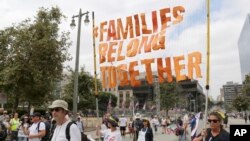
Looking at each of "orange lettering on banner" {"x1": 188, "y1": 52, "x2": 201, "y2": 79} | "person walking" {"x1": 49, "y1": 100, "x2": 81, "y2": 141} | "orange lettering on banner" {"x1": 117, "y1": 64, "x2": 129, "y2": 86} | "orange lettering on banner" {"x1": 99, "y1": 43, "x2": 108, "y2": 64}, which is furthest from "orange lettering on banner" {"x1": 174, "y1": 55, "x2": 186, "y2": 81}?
"person walking" {"x1": 49, "y1": 100, "x2": 81, "y2": 141}

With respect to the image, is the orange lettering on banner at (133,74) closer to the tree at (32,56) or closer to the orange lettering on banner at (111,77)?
the orange lettering on banner at (111,77)

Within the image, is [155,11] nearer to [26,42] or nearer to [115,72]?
[115,72]

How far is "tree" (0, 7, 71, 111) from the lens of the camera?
81.8 feet

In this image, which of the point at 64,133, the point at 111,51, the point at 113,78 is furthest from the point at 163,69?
the point at 64,133

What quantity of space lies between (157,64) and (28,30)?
14.2m

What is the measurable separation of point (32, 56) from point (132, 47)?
12488 millimetres

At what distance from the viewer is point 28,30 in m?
25.7

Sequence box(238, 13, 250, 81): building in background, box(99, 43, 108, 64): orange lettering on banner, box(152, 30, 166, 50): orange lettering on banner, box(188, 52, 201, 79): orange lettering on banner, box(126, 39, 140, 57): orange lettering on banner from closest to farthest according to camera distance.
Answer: box(188, 52, 201, 79): orange lettering on banner, box(152, 30, 166, 50): orange lettering on banner, box(126, 39, 140, 57): orange lettering on banner, box(99, 43, 108, 64): orange lettering on banner, box(238, 13, 250, 81): building in background

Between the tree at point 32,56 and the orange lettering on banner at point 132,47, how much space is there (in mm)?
11464

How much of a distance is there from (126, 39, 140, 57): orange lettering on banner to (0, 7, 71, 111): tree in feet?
37.6

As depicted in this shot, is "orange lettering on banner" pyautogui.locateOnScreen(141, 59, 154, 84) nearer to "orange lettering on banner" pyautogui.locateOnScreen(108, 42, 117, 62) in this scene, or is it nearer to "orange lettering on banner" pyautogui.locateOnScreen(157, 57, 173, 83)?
"orange lettering on banner" pyautogui.locateOnScreen(157, 57, 173, 83)

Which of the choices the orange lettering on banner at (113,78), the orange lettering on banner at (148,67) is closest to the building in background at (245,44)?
the orange lettering on banner at (113,78)

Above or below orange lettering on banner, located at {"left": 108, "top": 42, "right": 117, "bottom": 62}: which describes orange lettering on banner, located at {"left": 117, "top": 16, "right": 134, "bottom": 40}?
above

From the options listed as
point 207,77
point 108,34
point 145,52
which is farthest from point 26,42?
point 207,77
